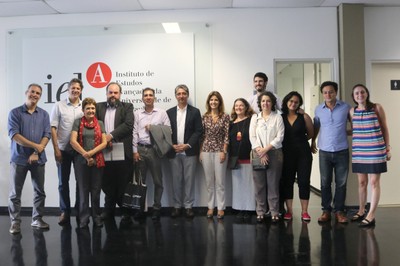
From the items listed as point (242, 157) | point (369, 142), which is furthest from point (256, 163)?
point (369, 142)

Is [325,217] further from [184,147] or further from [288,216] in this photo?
[184,147]

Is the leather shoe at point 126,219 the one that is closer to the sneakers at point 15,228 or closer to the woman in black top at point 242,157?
the sneakers at point 15,228

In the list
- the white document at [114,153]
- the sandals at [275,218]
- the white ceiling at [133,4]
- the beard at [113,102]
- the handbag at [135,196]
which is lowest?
the sandals at [275,218]

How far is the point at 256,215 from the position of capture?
401 centimetres

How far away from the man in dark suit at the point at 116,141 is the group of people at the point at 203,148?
0.5 inches

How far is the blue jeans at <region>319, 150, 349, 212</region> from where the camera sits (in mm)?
3584

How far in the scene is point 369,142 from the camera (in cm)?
344

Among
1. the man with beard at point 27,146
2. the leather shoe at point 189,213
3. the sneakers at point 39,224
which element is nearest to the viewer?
the man with beard at point 27,146

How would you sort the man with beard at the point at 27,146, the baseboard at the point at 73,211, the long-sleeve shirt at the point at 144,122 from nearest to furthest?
the man with beard at the point at 27,146
the long-sleeve shirt at the point at 144,122
the baseboard at the point at 73,211

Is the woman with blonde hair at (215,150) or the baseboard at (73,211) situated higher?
the woman with blonde hair at (215,150)

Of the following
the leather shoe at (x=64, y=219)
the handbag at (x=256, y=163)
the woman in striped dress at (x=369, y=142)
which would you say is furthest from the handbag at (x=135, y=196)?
the woman in striped dress at (x=369, y=142)

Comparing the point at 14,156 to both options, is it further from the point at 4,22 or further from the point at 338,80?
the point at 338,80

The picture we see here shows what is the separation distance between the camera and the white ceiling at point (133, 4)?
410 centimetres

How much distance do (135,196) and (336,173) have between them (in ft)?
7.68
